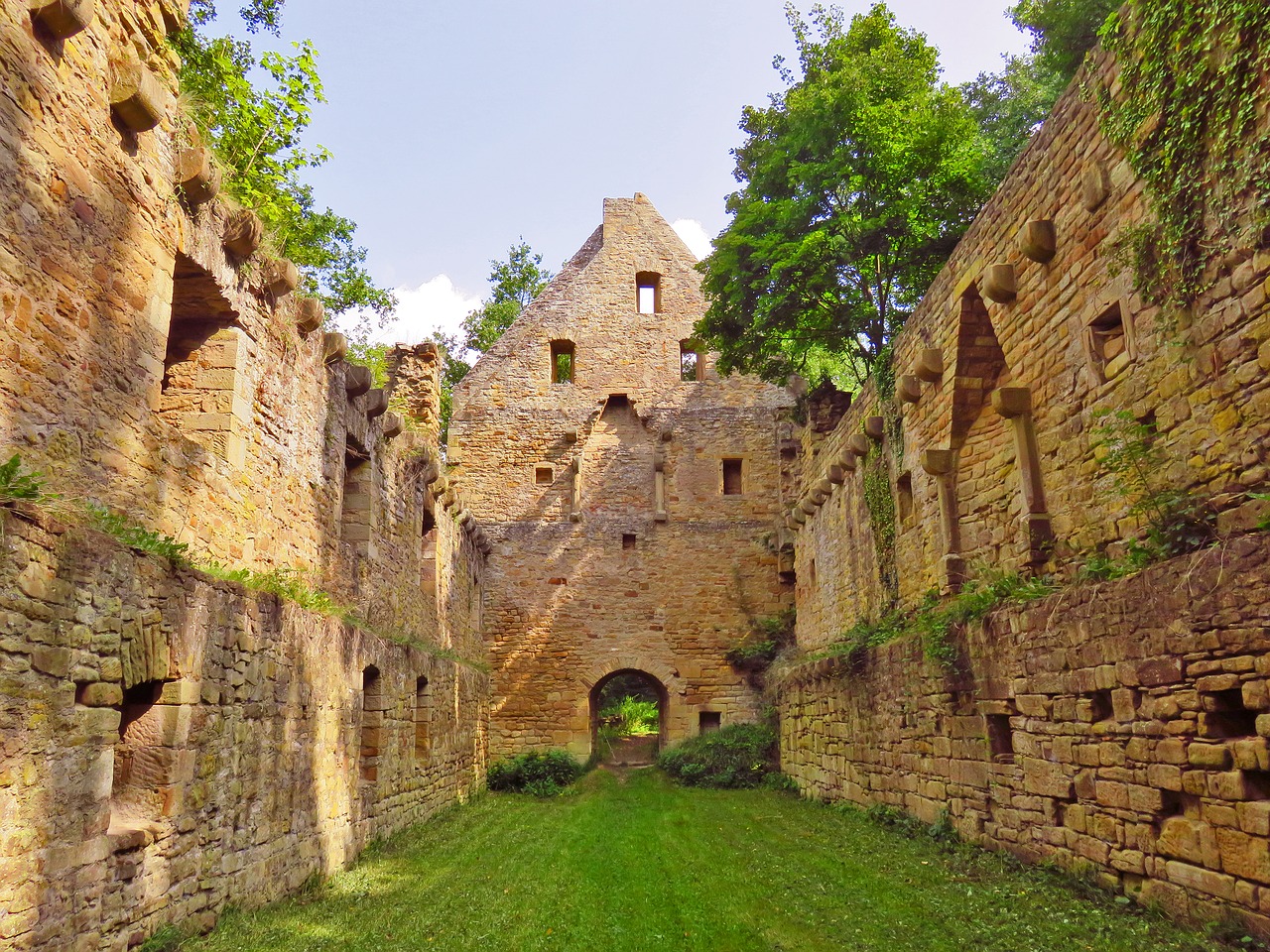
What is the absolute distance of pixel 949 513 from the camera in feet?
32.0

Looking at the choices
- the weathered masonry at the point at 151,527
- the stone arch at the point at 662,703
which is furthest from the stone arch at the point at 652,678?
the weathered masonry at the point at 151,527

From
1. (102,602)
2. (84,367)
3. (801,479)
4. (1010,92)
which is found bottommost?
(102,602)

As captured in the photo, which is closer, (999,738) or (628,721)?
(999,738)

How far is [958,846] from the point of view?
8.05m

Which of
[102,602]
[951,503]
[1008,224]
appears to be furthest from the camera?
[951,503]

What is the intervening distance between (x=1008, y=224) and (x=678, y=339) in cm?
1421

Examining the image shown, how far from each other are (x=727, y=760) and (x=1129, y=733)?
38.0ft

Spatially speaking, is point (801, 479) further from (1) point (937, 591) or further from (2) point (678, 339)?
(1) point (937, 591)

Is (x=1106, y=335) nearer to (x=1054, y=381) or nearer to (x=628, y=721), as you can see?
(x=1054, y=381)

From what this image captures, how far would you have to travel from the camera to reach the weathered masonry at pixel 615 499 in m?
→ 19.2

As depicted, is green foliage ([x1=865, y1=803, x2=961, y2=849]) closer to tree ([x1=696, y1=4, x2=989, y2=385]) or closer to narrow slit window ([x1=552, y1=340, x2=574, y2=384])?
tree ([x1=696, y1=4, x2=989, y2=385])

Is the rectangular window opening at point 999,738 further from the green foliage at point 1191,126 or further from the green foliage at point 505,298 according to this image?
the green foliage at point 505,298

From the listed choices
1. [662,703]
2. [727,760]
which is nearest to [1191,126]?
[727,760]

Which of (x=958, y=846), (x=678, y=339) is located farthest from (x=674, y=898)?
(x=678, y=339)
